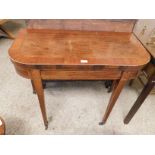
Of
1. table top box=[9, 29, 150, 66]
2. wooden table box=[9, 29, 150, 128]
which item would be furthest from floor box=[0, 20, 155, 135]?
table top box=[9, 29, 150, 66]

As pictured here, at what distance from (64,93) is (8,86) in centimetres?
60

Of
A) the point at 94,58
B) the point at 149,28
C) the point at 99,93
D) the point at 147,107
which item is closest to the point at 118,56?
the point at 94,58

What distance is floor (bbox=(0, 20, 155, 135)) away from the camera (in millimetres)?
1258

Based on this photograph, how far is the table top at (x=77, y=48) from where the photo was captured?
80 cm

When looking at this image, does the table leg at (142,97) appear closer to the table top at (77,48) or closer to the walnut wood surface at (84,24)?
the table top at (77,48)

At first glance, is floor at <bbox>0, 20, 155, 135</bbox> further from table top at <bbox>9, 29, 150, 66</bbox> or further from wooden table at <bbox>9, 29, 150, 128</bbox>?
table top at <bbox>9, 29, 150, 66</bbox>

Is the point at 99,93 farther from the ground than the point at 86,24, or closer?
closer

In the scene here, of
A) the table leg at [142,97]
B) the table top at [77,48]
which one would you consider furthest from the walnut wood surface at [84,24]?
the table leg at [142,97]

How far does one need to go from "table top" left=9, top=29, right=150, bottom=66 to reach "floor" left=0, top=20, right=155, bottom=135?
676 mm

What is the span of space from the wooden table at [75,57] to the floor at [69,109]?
36 cm

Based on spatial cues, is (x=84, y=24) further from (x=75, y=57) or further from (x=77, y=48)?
(x=75, y=57)

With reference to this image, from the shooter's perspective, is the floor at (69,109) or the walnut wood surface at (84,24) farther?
the floor at (69,109)
